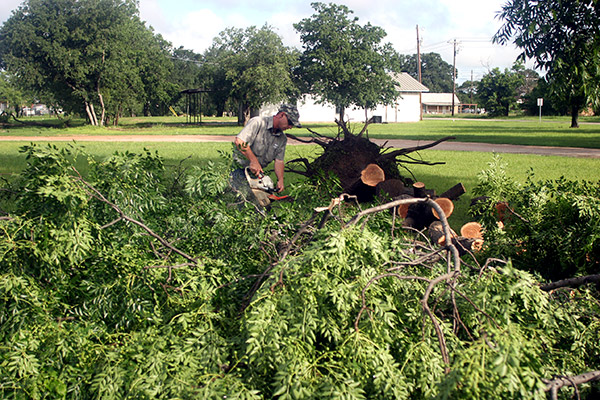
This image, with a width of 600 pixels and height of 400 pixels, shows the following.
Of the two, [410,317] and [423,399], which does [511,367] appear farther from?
[410,317]

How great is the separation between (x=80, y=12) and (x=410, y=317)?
4115 cm

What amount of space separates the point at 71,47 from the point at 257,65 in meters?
13.5

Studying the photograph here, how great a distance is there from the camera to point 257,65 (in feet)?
137

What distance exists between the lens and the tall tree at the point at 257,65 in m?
40.8

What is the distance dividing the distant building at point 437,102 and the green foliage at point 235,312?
11371 cm

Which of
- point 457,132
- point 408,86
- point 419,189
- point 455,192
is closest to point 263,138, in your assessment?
point 419,189

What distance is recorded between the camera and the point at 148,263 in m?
2.76

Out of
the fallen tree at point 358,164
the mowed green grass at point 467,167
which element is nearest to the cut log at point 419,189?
the fallen tree at point 358,164

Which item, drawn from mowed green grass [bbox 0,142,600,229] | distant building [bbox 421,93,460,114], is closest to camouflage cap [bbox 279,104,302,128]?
mowed green grass [bbox 0,142,600,229]

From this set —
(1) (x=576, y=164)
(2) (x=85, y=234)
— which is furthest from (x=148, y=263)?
(1) (x=576, y=164)

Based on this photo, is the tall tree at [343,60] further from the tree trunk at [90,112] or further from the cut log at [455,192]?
the cut log at [455,192]

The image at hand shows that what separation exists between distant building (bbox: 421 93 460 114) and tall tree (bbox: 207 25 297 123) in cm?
7558

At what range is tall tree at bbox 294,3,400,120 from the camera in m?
42.1

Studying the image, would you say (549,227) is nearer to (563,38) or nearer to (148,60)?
(563,38)
